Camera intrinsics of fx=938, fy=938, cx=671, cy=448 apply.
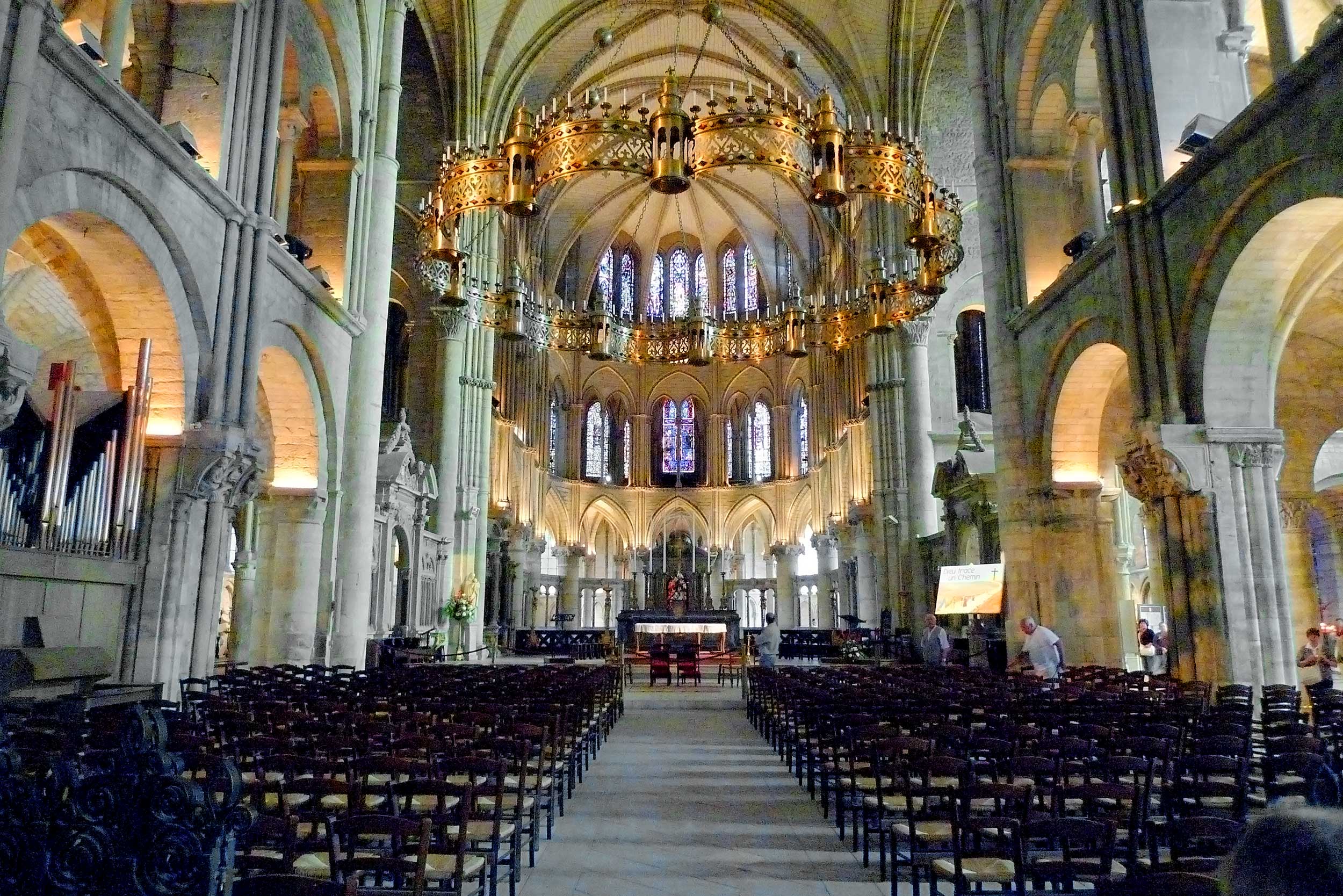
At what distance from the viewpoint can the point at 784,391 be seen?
4741 cm

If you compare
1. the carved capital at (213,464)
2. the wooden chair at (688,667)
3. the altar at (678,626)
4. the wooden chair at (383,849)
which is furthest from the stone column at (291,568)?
the altar at (678,626)

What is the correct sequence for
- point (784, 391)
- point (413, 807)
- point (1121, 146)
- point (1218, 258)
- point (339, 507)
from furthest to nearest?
1. point (784, 391)
2. point (339, 507)
3. point (1121, 146)
4. point (1218, 258)
5. point (413, 807)

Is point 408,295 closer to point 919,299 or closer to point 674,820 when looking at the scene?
point 919,299

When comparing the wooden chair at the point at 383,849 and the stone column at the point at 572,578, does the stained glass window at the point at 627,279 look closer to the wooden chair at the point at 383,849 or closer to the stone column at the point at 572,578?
the stone column at the point at 572,578

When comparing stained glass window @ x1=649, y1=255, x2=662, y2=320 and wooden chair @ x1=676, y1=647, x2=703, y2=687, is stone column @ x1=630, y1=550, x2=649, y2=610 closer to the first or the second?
stained glass window @ x1=649, y1=255, x2=662, y2=320

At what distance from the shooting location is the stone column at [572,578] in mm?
45875

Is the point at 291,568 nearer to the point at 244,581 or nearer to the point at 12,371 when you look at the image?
the point at 244,581

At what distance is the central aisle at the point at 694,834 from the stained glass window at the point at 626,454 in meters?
36.5

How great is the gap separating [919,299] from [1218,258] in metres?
6.78

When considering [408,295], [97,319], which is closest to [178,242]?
[97,319]

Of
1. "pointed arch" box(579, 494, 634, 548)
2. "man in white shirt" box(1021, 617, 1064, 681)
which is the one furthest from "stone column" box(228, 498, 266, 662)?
"pointed arch" box(579, 494, 634, 548)

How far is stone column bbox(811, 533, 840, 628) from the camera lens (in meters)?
40.3

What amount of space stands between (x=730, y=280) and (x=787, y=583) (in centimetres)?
1565

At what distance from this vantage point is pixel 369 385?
19297 millimetres
